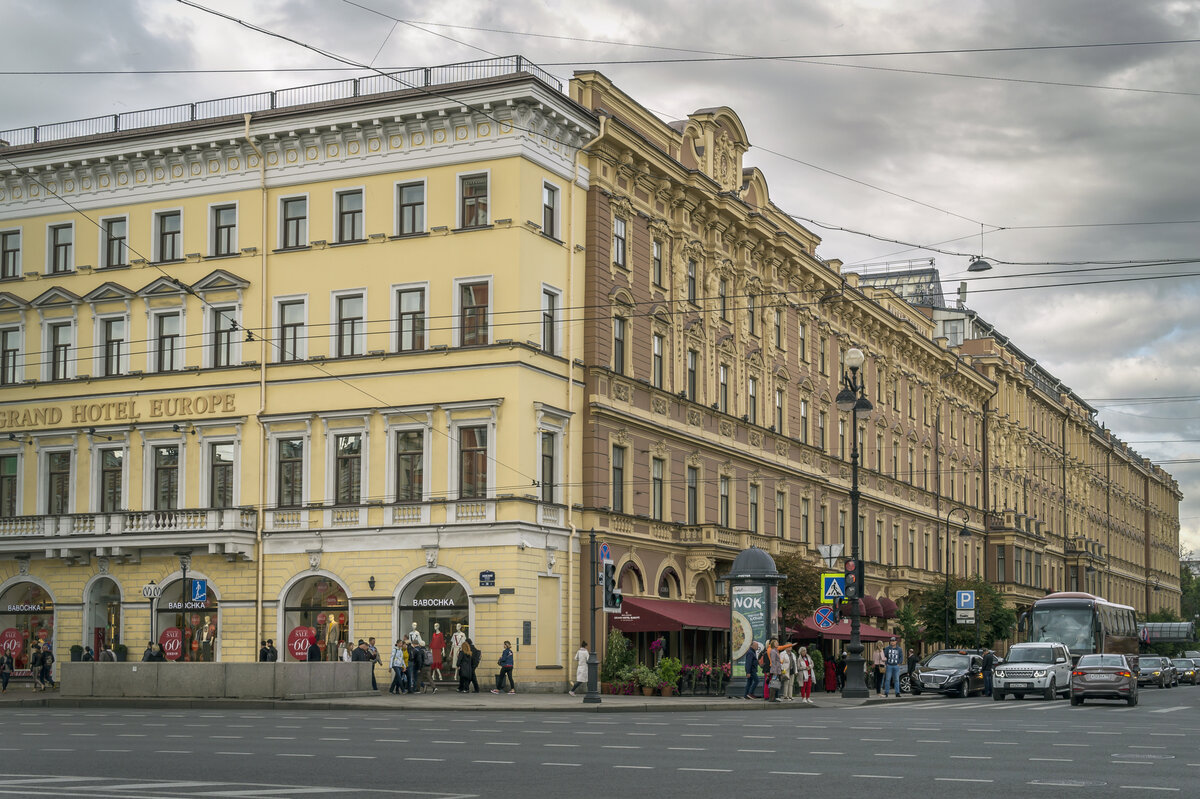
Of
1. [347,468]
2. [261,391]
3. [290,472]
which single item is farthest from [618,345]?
[261,391]

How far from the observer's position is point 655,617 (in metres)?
46.8

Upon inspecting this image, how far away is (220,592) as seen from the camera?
1865 inches

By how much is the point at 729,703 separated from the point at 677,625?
9.15 meters

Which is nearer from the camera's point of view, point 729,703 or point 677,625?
point 729,703

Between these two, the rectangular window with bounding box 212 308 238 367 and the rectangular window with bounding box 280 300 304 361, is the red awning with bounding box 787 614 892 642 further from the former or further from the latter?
the rectangular window with bounding box 212 308 238 367

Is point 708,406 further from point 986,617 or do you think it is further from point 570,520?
point 986,617

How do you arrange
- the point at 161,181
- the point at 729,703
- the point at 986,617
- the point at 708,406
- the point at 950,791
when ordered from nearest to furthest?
the point at 950,791 → the point at 729,703 → the point at 161,181 → the point at 708,406 → the point at 986,617

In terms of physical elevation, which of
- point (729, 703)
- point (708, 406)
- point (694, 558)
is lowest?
point (729, 703)

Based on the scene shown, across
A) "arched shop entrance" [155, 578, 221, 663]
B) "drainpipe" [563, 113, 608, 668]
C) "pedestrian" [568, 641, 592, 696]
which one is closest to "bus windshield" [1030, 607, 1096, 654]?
"drainpipe" [563, 113, 608, 668]

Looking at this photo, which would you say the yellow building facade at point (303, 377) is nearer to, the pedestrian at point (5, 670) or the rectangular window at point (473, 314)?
the rectangular window at point (473, 314)

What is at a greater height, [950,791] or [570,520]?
[570,520]

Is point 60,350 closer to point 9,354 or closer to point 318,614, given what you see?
point 9,354

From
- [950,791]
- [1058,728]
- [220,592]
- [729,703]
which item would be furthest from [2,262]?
[950,791]

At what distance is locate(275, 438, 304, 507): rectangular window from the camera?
4694cm
